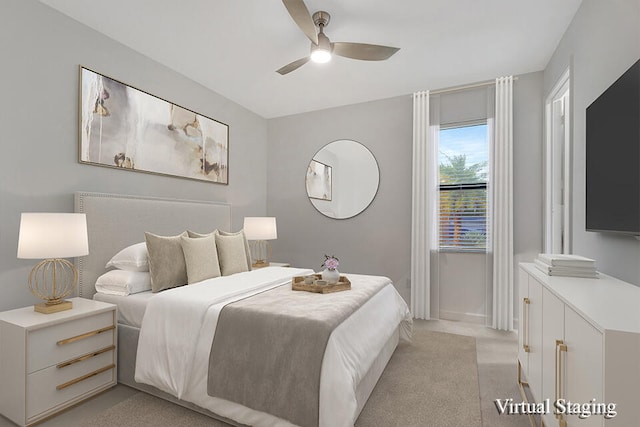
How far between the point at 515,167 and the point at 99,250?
408 centimetres

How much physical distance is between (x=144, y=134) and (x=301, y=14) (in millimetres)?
1925

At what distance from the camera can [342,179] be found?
4484mm

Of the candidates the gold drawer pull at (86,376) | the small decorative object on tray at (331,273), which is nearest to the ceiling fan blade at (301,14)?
the small decorative object on tray at (331,273)

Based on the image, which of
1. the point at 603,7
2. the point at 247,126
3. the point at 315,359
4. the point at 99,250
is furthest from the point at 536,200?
the point at 99,250

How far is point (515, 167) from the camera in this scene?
11.5 feet

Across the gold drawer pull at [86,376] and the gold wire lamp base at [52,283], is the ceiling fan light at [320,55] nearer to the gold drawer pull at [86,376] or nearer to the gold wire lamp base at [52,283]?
the gold wire lamp base at [52,283]

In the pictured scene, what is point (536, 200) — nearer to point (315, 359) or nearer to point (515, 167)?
point (515, 167)

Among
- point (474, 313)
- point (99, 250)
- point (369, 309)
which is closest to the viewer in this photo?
point (369, 309)

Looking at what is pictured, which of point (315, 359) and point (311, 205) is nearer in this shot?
point (315, 359)

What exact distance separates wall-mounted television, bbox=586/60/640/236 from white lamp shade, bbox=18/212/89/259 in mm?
3016

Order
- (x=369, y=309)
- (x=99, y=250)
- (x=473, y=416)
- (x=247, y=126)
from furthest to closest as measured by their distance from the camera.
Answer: (x=247, y=126) < (x=99, y=250) < (x=369, y=309) < (x=473, y=416)

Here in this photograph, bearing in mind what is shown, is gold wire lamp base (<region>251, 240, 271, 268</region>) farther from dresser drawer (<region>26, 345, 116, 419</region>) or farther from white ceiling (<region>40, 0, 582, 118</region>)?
dresser drawer (<region>26, 345, 116, 419</region>)

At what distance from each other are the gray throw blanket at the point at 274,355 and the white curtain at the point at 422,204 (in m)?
2.15

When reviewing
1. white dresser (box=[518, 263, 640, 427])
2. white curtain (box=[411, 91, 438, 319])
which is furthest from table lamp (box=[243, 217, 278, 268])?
white dresser (box=[518, 263, 640, 427])
